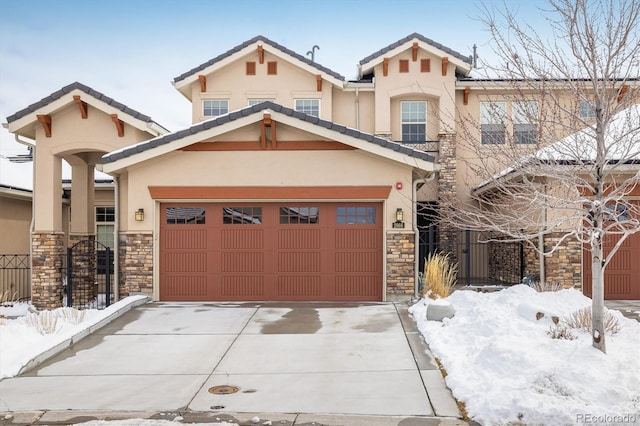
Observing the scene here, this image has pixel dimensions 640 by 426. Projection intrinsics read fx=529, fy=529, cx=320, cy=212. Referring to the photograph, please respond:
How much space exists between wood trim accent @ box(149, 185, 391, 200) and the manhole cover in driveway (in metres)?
6.99

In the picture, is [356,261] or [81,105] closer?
[356,261]

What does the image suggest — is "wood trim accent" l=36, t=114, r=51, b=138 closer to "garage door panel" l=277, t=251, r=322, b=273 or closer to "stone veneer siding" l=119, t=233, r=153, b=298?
"stone veneer siding" l=119, t=233, r=153, b=298

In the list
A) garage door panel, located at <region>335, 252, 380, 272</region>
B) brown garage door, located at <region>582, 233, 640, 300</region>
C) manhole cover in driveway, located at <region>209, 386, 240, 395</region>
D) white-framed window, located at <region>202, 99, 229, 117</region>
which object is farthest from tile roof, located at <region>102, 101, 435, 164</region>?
manhole cover in driveway, located at <region>209, 386, 240, 395</region>

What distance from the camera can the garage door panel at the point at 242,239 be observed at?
13.7 meters

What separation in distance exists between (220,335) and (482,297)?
5.64 metres

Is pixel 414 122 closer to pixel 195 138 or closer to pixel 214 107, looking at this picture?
Result: pixel 214 107

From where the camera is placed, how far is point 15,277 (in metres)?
18.1

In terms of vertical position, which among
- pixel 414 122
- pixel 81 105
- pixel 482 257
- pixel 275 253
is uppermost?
pixel 414 122

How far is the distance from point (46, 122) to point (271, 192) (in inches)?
281

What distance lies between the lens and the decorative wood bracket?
13.2 metres

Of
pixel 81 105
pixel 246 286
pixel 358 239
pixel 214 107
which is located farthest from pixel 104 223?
pixel 358 239

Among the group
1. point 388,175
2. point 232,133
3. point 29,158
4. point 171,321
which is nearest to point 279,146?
point 232,133

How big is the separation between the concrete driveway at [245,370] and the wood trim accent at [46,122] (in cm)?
712

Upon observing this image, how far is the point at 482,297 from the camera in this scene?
1150 cm
